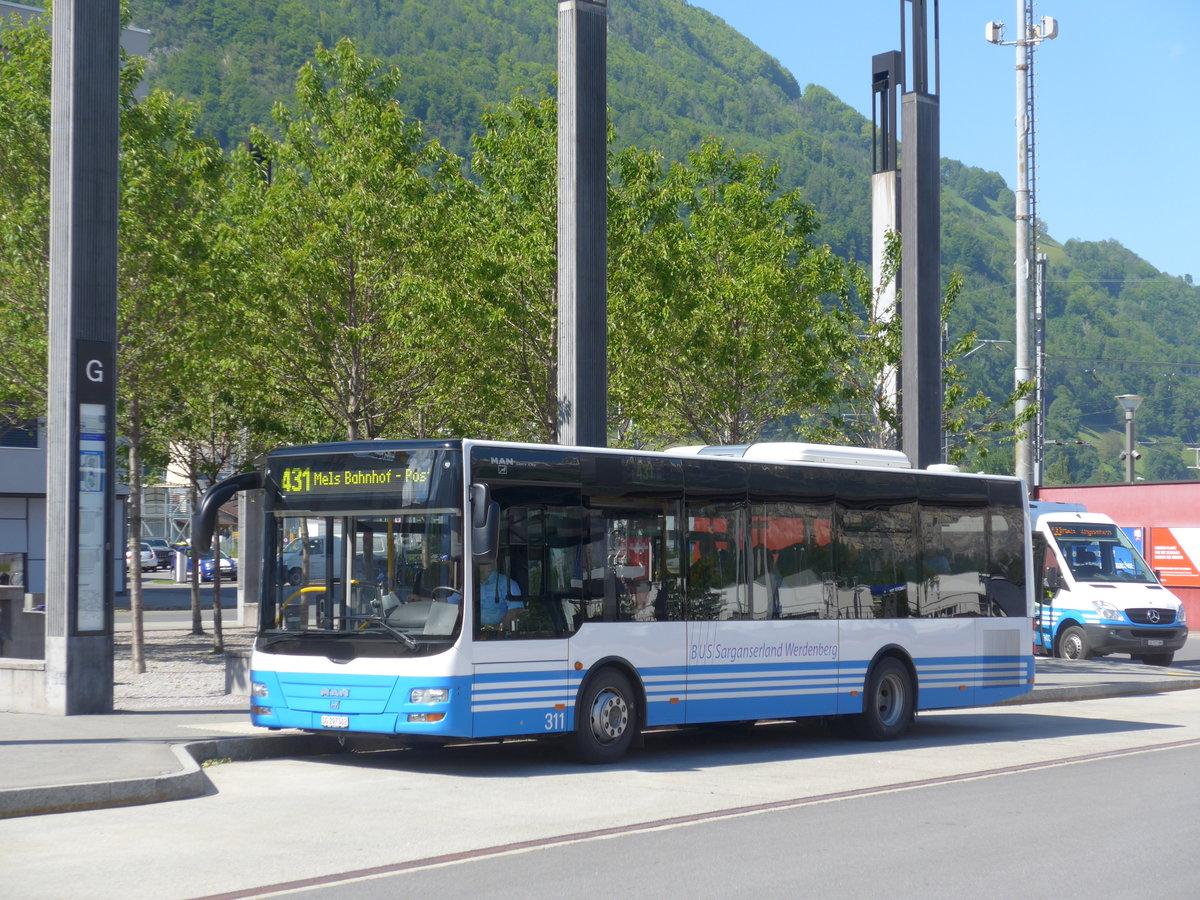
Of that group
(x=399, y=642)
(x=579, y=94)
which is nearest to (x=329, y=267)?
(x=579, y=94)

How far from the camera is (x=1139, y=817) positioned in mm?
10625

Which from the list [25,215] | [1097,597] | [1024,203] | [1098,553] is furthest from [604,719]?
[1024,203]

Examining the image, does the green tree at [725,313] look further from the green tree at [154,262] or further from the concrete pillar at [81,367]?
the concrete pillar at [81,367]

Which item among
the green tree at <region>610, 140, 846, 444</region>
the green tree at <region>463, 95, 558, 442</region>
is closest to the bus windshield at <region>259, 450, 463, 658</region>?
the green tree at <region>463, 95, 558, 442</region>

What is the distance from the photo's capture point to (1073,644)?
27.7 metres

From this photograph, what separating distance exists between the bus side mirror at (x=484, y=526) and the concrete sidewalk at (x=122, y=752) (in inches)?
106

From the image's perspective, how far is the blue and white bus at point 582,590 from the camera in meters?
12.4

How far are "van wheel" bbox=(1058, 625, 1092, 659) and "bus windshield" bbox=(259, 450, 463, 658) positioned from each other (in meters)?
18.0

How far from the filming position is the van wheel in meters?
27.3

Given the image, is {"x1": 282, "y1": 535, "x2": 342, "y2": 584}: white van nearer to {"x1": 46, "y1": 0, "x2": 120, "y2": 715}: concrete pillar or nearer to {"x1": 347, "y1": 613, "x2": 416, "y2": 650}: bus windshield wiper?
{"x1": 347, "y1": 613, "x2": 416, "y2": 650}: bus windshield wiper

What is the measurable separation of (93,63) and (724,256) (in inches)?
580

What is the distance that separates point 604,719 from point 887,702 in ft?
13.8

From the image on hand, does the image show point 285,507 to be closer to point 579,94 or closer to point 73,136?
point 73,136

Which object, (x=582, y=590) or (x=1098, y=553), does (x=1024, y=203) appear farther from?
(x=582, y=590)
